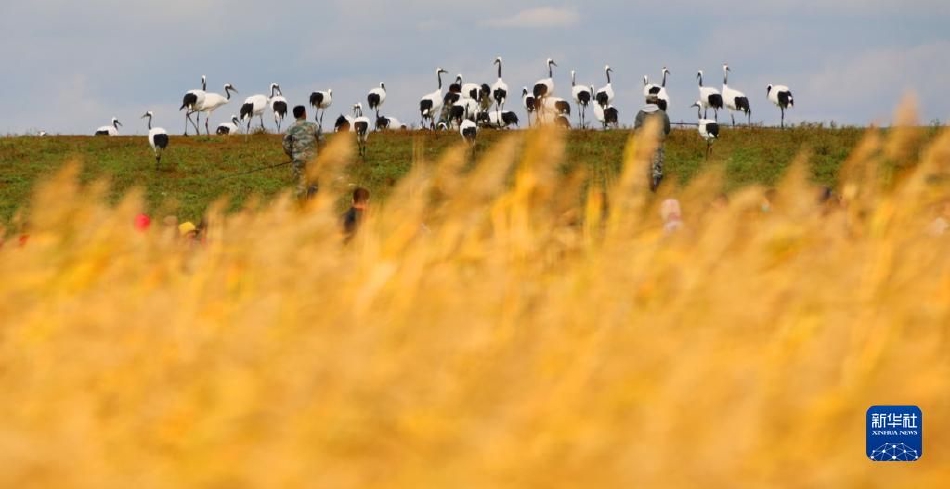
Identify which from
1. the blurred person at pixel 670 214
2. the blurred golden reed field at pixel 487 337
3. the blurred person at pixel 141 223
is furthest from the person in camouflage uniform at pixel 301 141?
the blurred person at pixel 670 214

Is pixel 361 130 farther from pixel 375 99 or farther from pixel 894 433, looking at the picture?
pixel 894 433

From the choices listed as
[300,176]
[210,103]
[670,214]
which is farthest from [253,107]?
[670,214]

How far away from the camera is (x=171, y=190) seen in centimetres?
3053

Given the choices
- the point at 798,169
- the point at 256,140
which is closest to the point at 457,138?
the point at 256,140

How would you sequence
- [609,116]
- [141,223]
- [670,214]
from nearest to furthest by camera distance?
[670,214], [141,223], [609,116]

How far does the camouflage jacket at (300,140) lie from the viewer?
1834cm

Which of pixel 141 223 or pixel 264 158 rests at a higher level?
pixel 264 158

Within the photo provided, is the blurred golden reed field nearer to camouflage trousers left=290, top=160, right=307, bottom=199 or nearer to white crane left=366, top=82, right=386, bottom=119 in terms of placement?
camouflage trousers left=290, top=160, right=307, bottom=199

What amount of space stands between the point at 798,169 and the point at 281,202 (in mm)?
2215

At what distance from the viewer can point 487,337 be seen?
3.79m

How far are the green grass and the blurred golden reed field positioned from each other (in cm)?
2279

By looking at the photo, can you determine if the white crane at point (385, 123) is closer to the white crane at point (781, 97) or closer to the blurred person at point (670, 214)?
the white crane at point (781, 97)

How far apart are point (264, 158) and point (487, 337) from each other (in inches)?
1270

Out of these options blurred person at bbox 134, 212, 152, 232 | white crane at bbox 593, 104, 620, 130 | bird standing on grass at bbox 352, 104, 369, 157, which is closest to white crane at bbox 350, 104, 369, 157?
bird standing on grass at bbox 352, 104, 369, 157
